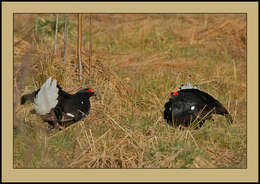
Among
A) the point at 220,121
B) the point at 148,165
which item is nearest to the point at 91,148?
the point at 148,165

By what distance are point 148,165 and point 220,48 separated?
418 cm

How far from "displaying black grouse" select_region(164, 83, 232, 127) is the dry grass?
0.40 ft

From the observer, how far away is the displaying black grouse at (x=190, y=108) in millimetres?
4129

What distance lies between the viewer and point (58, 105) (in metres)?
A: 4.05

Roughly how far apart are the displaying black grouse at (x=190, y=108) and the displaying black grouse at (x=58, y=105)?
966 mm

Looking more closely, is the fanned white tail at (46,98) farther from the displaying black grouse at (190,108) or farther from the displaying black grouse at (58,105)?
the displaying black grouse at (190,108)

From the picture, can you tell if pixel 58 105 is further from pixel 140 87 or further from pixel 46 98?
pixel 140 87

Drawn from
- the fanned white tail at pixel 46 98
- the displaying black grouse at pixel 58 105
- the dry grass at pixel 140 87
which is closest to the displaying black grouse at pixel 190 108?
the dry grass at pixel 140 87

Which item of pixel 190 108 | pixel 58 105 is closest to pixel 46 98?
pixel 58 105

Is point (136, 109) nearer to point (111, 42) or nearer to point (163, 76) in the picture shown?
point (163, 76)

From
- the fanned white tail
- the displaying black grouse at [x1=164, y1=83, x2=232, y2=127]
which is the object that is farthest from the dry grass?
the fanned white tail

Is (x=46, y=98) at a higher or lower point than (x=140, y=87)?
lower

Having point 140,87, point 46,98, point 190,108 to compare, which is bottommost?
point 190,108

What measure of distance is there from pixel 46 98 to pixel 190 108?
1574 millimetres
